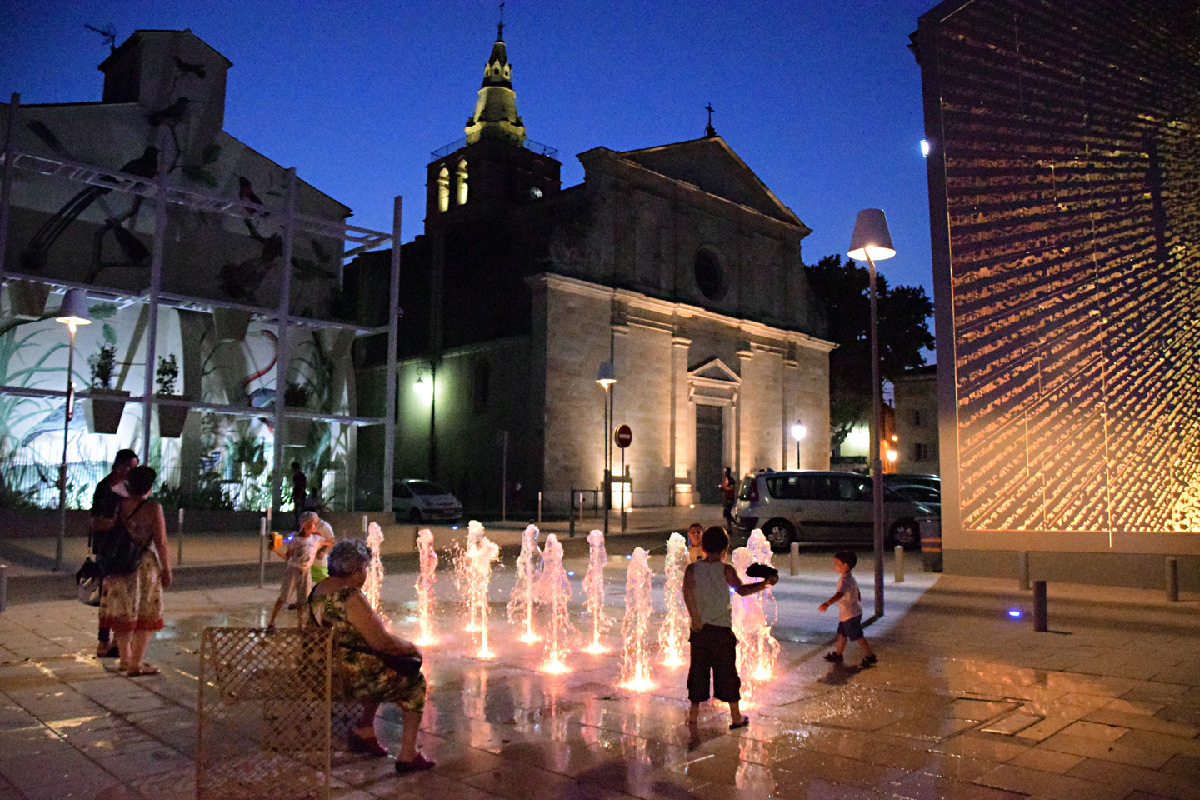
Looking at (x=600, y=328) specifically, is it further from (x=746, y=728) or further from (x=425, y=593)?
(x=746, y=728)

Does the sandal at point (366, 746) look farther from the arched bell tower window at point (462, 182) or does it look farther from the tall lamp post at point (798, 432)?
Result: the arched bell tower window at point (462, 182)

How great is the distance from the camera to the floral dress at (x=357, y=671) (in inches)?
186

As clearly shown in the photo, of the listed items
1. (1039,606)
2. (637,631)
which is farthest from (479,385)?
(1039,606)

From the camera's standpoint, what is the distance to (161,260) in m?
19.6

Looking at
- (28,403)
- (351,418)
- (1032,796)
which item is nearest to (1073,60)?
(1032,796)

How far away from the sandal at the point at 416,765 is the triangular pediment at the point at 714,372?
3026 centimetres

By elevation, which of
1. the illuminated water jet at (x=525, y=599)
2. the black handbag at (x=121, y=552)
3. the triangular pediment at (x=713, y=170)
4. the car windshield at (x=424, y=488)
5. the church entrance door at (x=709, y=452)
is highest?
the triangular pediment at (x=713, y=170)

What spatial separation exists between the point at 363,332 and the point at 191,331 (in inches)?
173

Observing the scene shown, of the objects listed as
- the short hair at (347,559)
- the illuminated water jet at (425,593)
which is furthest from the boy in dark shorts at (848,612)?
the short hair at (347,559)

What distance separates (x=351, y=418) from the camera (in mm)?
23078

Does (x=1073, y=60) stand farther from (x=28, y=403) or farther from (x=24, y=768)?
(x=28, y=403)

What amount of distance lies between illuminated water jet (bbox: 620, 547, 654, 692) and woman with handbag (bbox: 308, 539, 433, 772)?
7.88ft

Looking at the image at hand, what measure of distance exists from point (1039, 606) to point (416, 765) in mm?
7205

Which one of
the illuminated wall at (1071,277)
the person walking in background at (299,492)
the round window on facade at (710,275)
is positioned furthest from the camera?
the round window on facade at (710,275)
